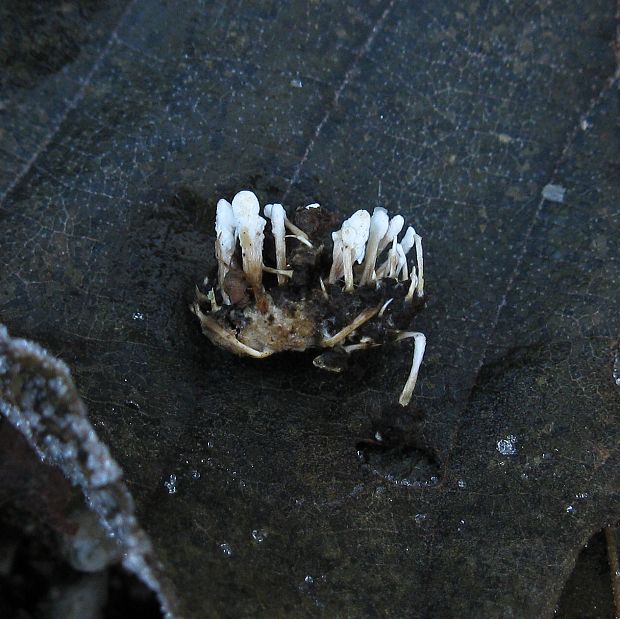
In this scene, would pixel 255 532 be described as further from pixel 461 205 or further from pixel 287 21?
pixel 287 21

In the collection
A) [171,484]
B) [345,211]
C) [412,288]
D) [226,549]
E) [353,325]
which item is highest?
[345,211]

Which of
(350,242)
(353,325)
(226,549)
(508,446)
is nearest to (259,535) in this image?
(226,549)

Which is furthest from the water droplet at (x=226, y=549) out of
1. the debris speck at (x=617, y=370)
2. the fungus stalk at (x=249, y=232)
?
the debris speck at (x=617, y=370)

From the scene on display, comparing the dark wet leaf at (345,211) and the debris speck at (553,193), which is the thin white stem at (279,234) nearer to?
the dark wet leaf at (345,211)

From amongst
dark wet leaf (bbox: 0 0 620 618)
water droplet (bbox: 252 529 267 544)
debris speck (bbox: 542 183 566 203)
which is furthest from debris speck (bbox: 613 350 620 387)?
water droplet (bbox: 252 529 267 544)

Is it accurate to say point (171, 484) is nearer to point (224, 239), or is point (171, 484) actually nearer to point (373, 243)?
point (224, 239)
